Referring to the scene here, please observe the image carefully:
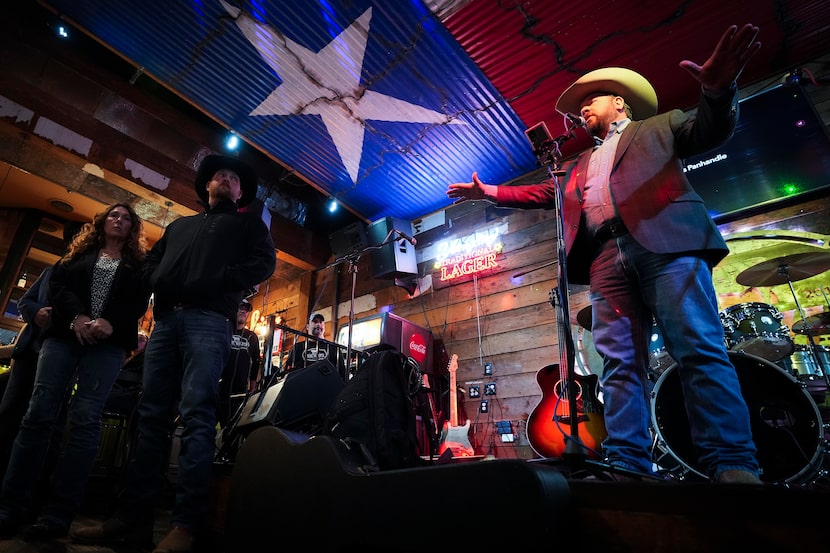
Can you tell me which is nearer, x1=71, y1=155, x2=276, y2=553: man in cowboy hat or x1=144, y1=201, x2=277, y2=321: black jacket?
x1=71, y1=155, x2=276, y2=553: man in cowboy hat

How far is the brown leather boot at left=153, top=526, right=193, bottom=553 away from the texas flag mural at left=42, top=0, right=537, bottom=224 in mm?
4166

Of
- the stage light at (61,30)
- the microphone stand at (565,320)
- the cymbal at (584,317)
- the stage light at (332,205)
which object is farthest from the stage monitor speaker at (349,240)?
the microphone stand at (565,320)

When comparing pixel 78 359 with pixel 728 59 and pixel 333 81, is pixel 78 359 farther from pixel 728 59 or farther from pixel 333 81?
pixel 333 81

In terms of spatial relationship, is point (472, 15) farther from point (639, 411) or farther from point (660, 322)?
point (639, 411)

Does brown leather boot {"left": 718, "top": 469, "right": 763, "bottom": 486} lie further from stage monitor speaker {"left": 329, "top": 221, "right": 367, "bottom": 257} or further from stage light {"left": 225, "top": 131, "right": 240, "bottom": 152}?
stage light {"left": 225, "top": 131, "right": 240, "bottom": 152}

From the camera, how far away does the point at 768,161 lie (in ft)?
13.5

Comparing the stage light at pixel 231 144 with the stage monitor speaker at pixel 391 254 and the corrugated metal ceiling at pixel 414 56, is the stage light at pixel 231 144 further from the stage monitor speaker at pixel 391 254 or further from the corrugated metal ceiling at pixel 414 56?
the stage monitor speaker at pixel 391 254

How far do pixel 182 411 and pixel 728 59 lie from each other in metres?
2.50

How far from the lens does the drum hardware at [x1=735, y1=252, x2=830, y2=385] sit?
3168mm

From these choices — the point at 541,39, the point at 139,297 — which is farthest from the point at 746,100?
the point at 139,297

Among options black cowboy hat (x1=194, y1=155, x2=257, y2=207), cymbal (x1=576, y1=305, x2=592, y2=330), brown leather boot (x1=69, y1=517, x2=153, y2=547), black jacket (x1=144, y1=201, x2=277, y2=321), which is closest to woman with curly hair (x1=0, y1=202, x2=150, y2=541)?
brown leather boot (x1=69, y1=517, x2=153, y2=547)

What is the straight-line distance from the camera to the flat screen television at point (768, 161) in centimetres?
393

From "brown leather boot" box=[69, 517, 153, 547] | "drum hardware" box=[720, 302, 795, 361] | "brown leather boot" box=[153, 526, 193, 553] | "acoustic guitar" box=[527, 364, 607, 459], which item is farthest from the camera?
"acoustic guitar" box=[527, 364, 607, 459]

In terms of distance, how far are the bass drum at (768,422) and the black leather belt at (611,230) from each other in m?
1.15
